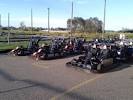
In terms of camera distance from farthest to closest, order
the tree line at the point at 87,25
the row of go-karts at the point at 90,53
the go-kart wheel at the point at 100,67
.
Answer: the tree line at the point at 87,25
the row of go-karts at the point at 90,53
the go-kart wheel at the point at 100,67

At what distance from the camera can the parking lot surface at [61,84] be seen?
9.39 m

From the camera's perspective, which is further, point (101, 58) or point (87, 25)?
point (87, 25)

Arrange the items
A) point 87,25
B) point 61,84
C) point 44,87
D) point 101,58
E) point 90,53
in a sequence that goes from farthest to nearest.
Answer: point 87,25
point 101,58
point 90,53
point 61,84
point 44,87

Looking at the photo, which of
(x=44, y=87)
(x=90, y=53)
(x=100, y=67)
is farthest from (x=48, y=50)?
(x=44, y=87)

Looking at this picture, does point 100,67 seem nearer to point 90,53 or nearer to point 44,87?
point 90,53

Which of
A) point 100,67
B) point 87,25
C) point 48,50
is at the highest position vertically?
point 87,25

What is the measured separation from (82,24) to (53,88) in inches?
3399

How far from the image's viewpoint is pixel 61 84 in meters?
11.3

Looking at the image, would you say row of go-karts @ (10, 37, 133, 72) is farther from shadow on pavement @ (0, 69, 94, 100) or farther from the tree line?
the tree line

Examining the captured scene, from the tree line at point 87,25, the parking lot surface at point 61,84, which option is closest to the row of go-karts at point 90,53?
the parking lot surface at point 61,84

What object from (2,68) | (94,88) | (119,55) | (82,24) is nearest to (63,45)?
(119,55)

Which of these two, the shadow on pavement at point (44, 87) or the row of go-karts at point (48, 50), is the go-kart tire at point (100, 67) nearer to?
the shadow on pavement at point (44, 87)

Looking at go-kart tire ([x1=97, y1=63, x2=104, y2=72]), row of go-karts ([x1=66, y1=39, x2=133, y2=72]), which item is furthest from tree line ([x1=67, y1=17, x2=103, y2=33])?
go-kart tire ([x1=97, y1=63, x2=104, y2=72])

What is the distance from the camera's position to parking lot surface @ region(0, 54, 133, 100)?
9.39 meters
